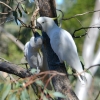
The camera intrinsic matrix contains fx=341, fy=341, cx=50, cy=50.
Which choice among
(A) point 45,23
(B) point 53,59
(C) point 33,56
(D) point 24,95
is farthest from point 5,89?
(C) point 33,56

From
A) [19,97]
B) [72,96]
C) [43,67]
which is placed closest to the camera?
[19,97]

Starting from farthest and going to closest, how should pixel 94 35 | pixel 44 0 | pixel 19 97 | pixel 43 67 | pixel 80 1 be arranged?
1. pixel 80 1
2. pixel 94 35
3. pixel 43 67
4. pixel 44 0
5. pixel 19 97

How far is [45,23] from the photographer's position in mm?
1936

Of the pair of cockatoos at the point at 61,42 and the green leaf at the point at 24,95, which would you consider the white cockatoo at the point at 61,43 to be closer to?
the pair of cockatoos at the point at 61,42

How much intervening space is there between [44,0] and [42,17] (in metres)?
0.10

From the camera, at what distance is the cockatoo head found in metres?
1.86

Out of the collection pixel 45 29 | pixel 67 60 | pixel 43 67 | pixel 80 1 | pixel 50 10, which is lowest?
pixel 80 1

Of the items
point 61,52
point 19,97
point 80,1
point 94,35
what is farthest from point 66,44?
point 80,1

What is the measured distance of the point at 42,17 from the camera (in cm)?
184

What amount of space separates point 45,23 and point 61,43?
0.48 ft

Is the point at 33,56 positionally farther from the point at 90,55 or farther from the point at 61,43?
the point at 90,55

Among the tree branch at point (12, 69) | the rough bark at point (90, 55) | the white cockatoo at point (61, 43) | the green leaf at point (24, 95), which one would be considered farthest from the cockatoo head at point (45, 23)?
the rough bark at point (90, 55)

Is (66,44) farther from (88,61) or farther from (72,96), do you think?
(88,61)

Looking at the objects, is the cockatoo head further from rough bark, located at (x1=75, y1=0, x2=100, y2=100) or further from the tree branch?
rough bark, located at (x1=75, y1=0, x2=100, y2=100)
